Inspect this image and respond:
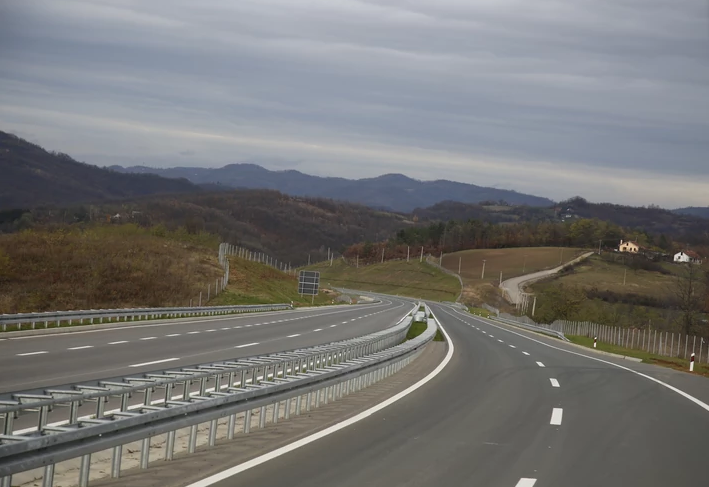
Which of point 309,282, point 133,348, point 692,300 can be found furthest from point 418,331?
point 692,300

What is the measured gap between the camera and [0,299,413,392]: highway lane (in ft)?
58.9

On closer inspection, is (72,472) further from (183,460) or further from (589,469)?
(589,469)

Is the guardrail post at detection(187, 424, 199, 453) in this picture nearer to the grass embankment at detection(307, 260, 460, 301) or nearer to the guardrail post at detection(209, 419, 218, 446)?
the guardrail post at detection(209, 419, 218, 446)

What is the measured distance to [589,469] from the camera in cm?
1072

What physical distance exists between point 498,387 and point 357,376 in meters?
4.62

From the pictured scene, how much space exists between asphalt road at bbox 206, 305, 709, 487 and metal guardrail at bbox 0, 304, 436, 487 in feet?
3.17

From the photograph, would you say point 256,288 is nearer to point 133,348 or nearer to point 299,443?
point 133,348

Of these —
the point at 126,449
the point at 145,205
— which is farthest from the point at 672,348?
the point at 145,205

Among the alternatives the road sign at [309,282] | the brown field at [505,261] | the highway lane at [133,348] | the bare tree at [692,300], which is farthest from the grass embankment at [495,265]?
the highway lane at [133,348]

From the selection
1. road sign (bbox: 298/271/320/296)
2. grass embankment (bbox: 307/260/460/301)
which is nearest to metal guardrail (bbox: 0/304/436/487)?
road sign (bbox: 298/271/320/296)

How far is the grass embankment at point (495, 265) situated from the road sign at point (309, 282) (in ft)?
193

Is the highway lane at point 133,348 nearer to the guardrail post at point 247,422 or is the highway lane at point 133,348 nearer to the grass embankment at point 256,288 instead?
the guardrail post at point 247,422

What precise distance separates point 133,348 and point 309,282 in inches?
2076

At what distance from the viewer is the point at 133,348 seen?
25.1 metres
